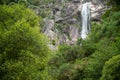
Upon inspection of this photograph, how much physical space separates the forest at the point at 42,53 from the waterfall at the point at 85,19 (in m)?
24.9

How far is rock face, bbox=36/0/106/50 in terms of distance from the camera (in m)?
59.3

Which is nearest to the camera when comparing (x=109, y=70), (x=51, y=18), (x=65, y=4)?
(x=109, y=70)

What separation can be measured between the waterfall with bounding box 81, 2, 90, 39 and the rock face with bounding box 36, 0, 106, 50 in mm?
741

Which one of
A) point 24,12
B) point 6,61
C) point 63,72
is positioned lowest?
point 63,72

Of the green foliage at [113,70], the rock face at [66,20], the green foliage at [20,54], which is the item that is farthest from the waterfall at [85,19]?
the green foliage at [113,70]

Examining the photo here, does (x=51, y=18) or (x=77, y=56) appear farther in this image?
(x=51, y=18)

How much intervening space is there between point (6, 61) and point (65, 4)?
49.2m

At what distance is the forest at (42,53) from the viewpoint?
1898 centimetres

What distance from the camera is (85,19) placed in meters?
62.7

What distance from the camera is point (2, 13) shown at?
2405cm

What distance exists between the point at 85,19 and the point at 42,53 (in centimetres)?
4094

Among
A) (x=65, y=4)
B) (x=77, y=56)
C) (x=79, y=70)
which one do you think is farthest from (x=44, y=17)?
(x=79, y=70)

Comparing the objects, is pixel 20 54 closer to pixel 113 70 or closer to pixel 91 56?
pixel 113 70

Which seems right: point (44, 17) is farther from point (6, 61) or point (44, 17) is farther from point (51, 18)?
point (6, 61)
